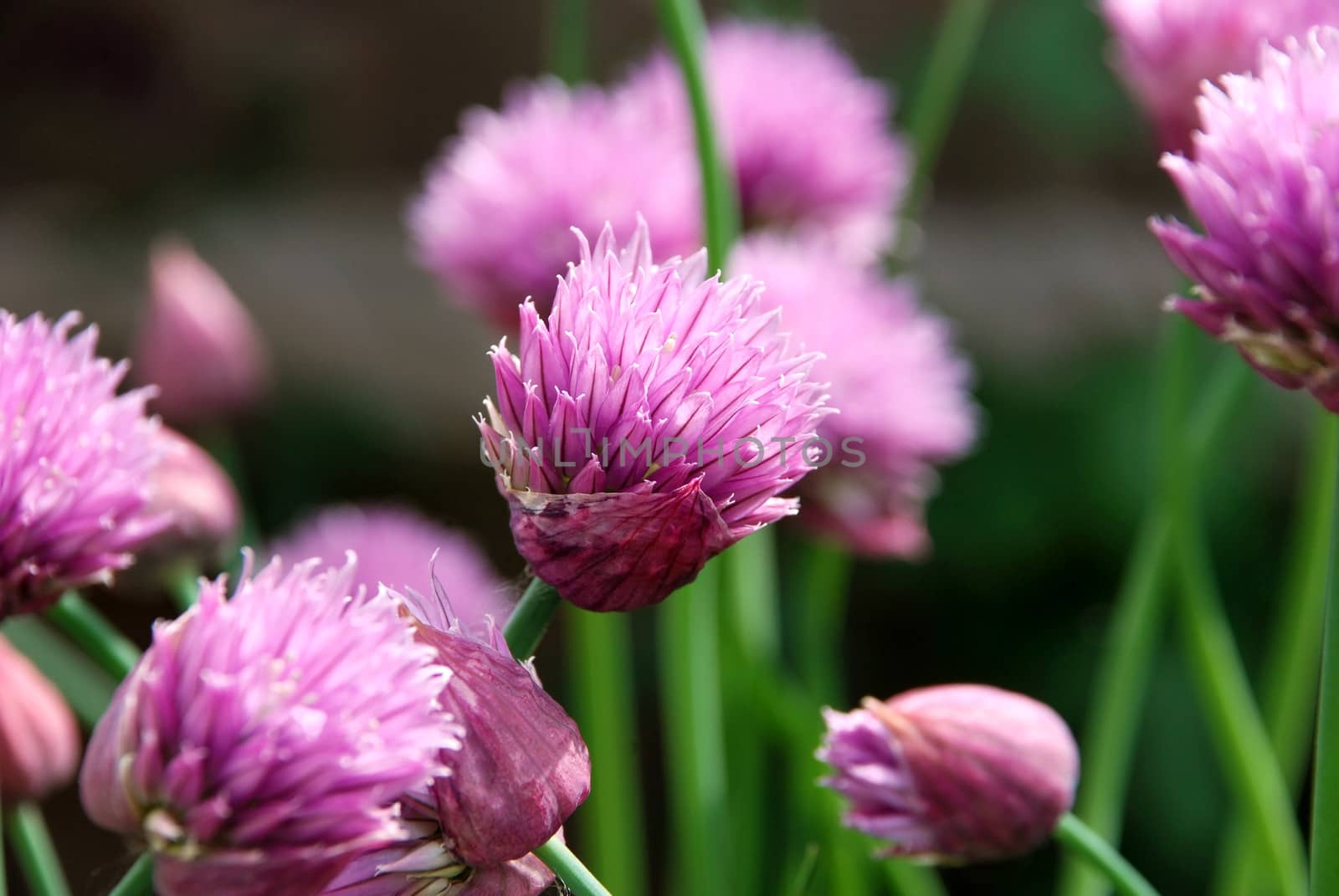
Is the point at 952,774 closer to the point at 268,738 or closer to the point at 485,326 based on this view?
the point at 268,738

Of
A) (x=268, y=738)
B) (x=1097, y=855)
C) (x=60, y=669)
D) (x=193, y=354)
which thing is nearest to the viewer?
(x=268, y=738)

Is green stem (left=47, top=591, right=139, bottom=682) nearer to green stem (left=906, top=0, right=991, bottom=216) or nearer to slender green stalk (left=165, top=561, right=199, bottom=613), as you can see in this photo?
slender green stalk (left=165, top=561, right=199, bottom=613)

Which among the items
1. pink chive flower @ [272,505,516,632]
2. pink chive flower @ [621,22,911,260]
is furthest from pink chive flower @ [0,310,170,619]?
pink chive flower @ [621,22,911,260]

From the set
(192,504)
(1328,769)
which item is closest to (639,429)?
(1328,769)

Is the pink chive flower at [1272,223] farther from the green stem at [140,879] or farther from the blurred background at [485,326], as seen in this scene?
the blurred background at [485,326]

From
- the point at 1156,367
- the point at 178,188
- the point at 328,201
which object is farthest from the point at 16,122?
the point at 1156,367

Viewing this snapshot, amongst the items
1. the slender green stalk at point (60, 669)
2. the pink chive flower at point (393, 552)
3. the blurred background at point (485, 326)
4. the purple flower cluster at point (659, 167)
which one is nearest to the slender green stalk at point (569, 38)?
the purple flower cluster at point (659, 167)

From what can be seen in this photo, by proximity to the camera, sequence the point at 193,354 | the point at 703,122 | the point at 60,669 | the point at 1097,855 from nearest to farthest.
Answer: the point at 1097,855
the point at 703,122
the point at 60,669
the point at 193,354
